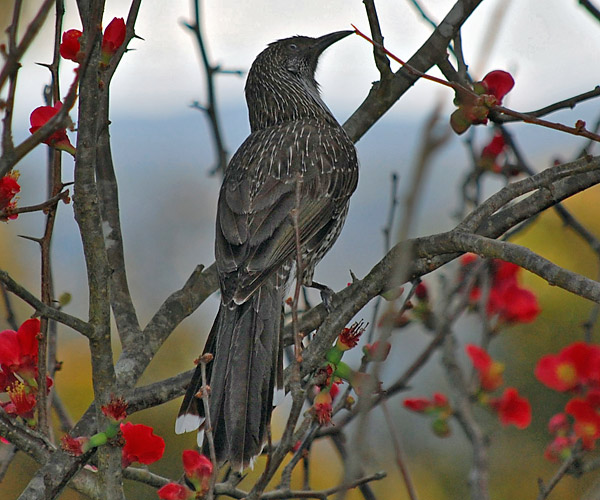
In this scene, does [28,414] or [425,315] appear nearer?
[28,414]

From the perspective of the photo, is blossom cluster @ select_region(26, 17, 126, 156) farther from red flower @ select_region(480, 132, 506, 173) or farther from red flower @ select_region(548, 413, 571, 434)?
red flower @ select_region(548, 413, 571, 434)

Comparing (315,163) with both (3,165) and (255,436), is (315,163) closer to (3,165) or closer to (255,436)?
(255,436)

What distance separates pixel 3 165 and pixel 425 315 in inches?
78.7

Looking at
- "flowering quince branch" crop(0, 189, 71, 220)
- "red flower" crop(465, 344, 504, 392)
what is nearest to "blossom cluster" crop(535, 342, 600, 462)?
"red flower" crop(465, 344, 504, 392)

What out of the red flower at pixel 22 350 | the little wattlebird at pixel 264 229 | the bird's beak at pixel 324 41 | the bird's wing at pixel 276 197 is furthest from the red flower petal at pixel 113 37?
the bird's beak at pixel 324 41

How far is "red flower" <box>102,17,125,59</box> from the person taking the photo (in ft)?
7.50

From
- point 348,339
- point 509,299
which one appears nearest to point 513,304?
point 509,299

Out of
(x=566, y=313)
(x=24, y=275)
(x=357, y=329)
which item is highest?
(x=24, y=275)

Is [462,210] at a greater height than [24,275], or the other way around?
[24,275]

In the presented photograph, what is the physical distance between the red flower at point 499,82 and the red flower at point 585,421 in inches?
42.1

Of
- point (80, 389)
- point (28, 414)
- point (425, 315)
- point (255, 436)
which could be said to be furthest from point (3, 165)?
point (80, 389)

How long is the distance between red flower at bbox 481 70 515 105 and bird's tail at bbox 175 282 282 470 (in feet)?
3.72

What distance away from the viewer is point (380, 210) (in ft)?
13.6

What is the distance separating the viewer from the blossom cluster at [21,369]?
2158mm
